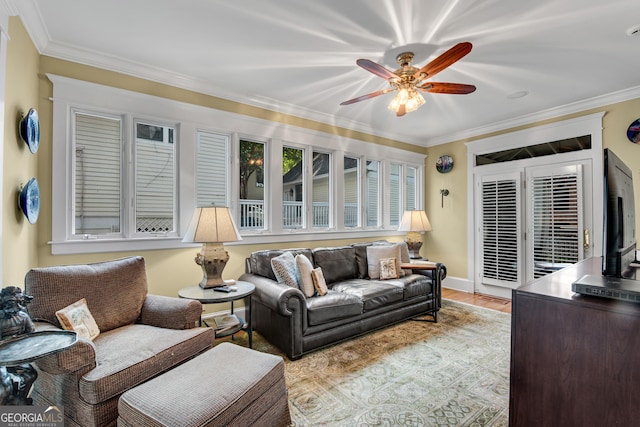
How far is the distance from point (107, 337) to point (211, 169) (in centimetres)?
204

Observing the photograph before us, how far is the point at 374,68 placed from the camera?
2.35 metres

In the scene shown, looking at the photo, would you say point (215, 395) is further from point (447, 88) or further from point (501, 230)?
point (501, 230)

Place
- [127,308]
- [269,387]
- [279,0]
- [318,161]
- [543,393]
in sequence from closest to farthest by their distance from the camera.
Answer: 1. [543,393]
2. [269,387]
3. [279,0]
4. [127,308]
5. [318,161]

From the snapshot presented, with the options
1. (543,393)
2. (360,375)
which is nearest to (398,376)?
(360,375)

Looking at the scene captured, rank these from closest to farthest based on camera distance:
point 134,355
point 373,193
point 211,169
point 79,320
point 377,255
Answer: point 134,355 < point 79,320 < point 211,169 < point 377,255 < point 373,193

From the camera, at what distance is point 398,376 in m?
2.39

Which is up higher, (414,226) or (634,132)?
(634,132)

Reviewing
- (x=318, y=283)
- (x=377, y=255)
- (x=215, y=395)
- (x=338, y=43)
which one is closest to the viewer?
(x=215, y=395)

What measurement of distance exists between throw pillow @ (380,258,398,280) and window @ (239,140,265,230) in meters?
1.62

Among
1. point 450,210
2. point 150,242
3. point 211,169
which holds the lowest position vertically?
point 150,242

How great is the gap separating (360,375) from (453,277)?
357 cm

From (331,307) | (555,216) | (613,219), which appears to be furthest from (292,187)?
(555,216)

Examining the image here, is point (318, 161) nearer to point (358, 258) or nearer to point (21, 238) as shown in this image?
point (358, 258)

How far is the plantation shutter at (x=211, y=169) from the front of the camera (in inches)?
135
